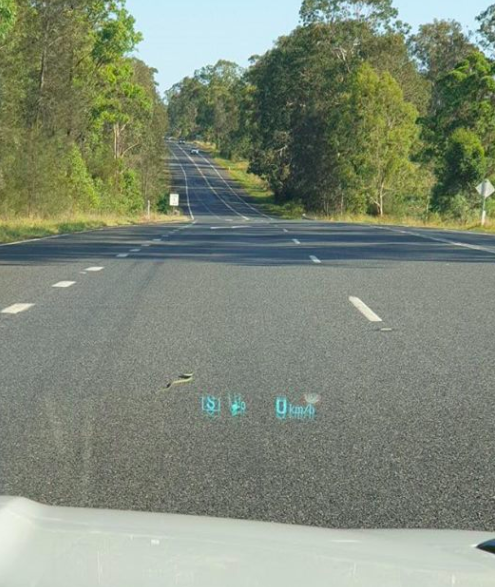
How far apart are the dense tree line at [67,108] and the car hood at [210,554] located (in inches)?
1353

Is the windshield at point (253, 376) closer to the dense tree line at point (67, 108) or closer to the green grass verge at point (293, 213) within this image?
the dense tree line at point (67, 108)

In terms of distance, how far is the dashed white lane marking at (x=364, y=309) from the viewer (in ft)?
37.9

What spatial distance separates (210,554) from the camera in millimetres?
2623

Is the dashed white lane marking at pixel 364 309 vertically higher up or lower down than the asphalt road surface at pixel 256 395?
lower down

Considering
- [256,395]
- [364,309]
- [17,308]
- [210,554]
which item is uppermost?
[210,554]

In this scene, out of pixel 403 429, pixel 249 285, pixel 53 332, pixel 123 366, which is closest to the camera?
pixel 403 429

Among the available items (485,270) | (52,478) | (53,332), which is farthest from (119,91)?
(52,478)

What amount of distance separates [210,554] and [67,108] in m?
62.1

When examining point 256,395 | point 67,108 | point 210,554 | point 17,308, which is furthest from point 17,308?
point 67,108

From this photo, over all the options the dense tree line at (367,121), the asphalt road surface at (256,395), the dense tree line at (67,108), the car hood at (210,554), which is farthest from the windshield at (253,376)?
the dense tree line at (367,121)

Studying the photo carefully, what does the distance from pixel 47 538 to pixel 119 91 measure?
72921mm

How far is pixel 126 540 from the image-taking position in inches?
→ 108

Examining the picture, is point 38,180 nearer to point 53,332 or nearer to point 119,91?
point 119,91

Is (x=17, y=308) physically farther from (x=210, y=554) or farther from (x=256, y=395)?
(x=210, y=554)
